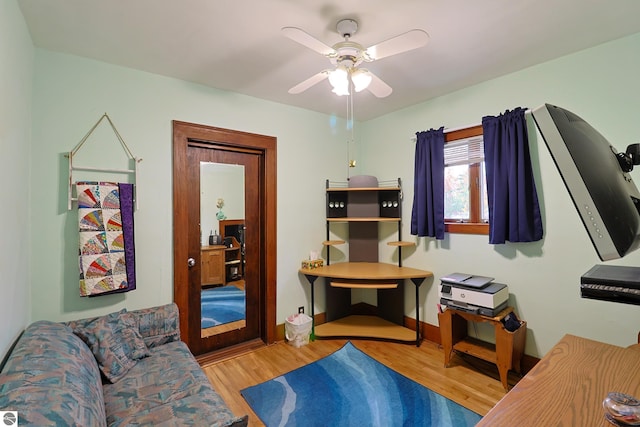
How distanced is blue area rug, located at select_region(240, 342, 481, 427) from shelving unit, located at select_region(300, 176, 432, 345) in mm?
682

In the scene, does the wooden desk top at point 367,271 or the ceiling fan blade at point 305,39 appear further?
the wooden desk top at point 367,271

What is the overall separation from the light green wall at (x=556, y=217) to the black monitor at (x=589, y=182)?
181cm

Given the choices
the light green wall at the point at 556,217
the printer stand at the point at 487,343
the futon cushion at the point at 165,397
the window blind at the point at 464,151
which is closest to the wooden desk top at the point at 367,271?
the light green wall at the point at 556,217

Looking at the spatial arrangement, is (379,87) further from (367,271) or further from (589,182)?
(367,271)

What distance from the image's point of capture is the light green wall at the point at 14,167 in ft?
4.68

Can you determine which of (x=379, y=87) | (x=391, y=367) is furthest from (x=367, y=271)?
(x=379, y=87)

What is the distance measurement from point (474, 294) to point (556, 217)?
0.88 m

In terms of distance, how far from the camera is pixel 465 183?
9.86 ft

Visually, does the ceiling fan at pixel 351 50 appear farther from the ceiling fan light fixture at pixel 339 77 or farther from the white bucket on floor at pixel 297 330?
the white bucket on floor at pixel 297 330

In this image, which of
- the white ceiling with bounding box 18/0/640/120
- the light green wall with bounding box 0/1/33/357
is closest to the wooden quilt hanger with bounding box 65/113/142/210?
the light green wall with bounding box 0/1/33/357

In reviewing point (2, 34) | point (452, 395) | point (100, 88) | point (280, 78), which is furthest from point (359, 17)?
point (452, 395)

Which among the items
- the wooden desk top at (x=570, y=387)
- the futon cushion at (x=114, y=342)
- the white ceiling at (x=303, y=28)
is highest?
the white ceiling at (x=303, y=28)

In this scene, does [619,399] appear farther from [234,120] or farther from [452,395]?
[234,120]

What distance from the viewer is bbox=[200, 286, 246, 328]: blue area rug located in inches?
113
